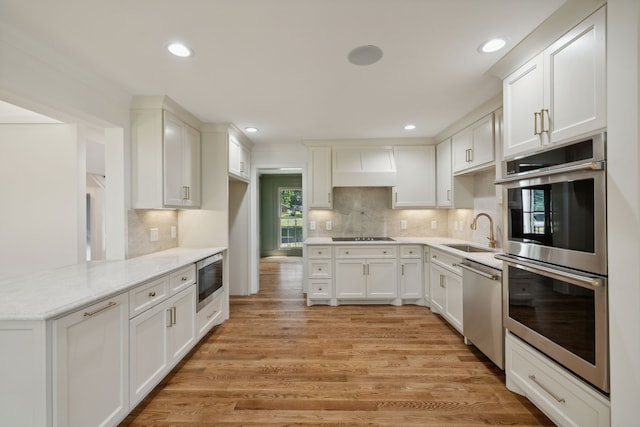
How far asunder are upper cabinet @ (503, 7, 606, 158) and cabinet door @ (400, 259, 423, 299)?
2.14 meters

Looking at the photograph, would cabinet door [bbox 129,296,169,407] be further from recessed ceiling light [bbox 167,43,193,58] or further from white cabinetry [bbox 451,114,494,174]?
white cabinetry [bbox 451,114,494,174]

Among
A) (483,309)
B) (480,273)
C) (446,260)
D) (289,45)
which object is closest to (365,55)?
(289,45)

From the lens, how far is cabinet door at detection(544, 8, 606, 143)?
1289 millimetres

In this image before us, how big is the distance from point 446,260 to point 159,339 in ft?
9.65

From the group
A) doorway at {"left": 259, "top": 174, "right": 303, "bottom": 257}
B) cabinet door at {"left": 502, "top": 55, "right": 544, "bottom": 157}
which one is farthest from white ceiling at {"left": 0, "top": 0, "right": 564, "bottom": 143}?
doorway at {"left": 259, "top": 174, "right": 303, "bottom": 257}

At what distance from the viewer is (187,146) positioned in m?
3.00

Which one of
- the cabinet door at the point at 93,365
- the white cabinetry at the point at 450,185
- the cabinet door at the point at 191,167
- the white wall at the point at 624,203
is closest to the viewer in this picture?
the white wall at the point at 624,203

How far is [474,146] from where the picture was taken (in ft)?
9.94

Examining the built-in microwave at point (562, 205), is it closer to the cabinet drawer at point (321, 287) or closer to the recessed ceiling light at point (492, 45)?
the recessed ceiling light at point (492, 45)

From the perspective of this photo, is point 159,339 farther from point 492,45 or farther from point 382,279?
point 492,45

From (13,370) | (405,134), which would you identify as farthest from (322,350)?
(405,134)

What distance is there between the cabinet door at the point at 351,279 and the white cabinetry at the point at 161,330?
1.93 m

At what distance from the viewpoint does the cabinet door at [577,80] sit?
129 centimetres

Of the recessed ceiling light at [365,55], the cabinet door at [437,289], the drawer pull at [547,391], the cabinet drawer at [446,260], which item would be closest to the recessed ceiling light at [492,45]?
the recessed ceiling light at [365,55]
